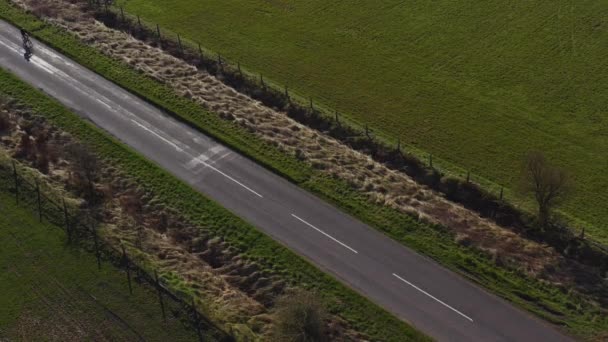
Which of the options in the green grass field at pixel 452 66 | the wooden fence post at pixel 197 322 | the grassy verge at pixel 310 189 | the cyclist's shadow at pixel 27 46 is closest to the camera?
the wooden fence post at pixel 197 322

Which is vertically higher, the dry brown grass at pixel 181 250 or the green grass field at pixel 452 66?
the green grass field at pixel 452 66

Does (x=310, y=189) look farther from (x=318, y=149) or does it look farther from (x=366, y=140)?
(x=366, y=140)

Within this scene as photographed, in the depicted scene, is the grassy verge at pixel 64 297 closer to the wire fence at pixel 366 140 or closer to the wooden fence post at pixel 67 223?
the wooden fence post at pixel 67 223

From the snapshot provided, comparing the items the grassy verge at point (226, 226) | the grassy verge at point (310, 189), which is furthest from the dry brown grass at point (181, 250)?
the grassy verge at point (310, 189)

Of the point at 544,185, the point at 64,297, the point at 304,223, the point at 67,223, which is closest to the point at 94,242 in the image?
the point at 67,223

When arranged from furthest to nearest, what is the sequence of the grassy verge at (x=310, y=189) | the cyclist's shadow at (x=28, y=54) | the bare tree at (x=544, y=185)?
the cyclist's shadow at (x=28, y=54)
the bare tree at (x=544, y=185)
the grassy verge at (x=310, y=189)

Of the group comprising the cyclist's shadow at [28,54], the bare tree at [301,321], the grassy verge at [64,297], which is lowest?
the grassy verge at [64,297]
